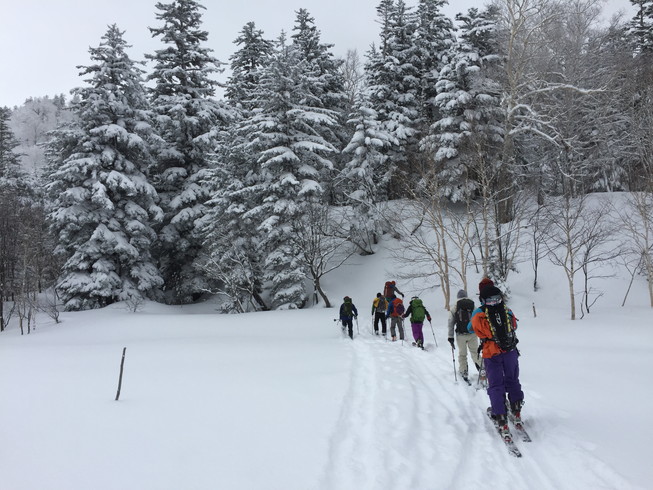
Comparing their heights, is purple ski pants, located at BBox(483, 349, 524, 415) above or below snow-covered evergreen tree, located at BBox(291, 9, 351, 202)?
below

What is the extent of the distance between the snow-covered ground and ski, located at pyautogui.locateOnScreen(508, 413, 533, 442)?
9.4 inches

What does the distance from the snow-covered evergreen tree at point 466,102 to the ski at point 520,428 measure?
62.7ft

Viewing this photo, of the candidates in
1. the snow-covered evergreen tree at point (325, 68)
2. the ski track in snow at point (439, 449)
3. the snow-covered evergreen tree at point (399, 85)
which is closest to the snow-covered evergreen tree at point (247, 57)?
the snow-covered evergreen tree at point (325, 68)

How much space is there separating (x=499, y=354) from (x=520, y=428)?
975 mm

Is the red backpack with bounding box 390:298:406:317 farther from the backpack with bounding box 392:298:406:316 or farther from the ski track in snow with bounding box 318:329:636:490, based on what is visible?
the ski track in snow with bounding box 318:329:636:490

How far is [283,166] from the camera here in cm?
2166

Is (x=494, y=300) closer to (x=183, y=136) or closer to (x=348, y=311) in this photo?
(x=348, y=311)

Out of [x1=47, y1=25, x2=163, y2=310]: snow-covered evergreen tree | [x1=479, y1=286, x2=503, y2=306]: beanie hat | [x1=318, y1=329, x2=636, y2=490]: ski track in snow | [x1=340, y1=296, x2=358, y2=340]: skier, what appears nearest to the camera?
[x1=318, y1=329, x2=636, y2=490]: ski track in snow

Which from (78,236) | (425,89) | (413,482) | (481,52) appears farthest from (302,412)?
(425,89)

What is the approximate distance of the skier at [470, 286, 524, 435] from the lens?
5.20 metres

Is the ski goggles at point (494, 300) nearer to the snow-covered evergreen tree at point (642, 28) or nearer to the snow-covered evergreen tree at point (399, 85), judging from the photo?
the snow-covered evergreen tree at point (399, 85)

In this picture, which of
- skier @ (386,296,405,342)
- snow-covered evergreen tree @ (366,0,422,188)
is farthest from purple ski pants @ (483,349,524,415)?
snow-covered evergreen tree @ (366,0,422,188)

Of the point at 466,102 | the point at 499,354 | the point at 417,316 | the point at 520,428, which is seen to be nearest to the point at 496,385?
the point at 499,354

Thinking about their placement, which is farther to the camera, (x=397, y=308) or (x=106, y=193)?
(x=106, y=193)
